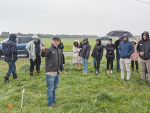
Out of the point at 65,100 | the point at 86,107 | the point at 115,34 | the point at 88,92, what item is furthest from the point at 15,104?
the point at 115,34

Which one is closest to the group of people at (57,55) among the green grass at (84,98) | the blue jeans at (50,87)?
the blue jeans at (50,87)

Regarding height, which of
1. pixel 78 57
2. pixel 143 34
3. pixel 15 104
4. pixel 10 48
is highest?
pixel 143 34

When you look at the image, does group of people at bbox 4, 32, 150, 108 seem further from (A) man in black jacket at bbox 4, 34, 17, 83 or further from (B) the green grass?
(B) the green grass

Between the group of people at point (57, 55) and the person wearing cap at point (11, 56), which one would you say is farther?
the person wearing cap at point (11, 56)

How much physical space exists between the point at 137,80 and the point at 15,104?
5.57m

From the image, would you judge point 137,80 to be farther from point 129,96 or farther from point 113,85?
point 129,96

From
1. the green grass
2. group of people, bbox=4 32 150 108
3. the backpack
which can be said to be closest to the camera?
the green grass

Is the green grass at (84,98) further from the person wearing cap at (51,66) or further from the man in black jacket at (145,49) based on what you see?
the man in black jacket at (145,49)

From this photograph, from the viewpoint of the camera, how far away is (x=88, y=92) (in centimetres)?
551

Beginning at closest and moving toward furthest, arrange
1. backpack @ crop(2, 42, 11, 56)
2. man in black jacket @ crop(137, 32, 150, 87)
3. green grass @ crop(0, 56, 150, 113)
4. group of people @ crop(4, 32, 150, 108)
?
green grass @ crop(0, 56, 150, 113) → group of people @ crop(4, 32, 150, 108) → man in black jacket @ crop(137, 32, 150, 87) → backpack @ crop(2, 42, 11, 56)

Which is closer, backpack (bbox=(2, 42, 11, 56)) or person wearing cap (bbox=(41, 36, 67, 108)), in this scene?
person wearing cap (bbox=(41, 36, 67, 108))

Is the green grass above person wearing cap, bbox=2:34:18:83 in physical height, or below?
below

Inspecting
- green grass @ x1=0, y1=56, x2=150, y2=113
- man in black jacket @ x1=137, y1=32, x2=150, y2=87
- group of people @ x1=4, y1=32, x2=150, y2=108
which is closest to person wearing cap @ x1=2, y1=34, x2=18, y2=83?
group of people @ x1=4, y1=32, x2=150, y2=108

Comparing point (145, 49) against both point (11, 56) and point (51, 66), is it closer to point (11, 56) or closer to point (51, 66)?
point (51, 66)
